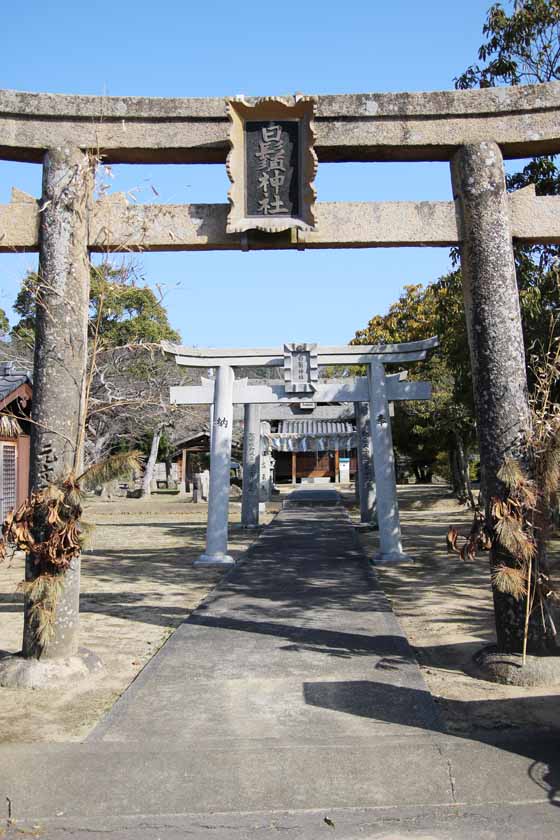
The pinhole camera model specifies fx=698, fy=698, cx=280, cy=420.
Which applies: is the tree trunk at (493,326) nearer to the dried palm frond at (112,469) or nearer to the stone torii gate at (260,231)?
the stone torii gate at (260,231)

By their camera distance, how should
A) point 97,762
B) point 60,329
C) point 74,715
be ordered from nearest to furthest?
point 97,762 → point 74,715 → point 60,329

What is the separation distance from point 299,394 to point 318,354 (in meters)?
1.24

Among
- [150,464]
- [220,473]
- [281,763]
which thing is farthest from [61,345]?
[150,464]

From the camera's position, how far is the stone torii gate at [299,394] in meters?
12.1

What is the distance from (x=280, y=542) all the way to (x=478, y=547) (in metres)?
10.00

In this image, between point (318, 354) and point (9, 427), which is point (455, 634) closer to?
point (318, 354)

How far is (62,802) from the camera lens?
3420 mm

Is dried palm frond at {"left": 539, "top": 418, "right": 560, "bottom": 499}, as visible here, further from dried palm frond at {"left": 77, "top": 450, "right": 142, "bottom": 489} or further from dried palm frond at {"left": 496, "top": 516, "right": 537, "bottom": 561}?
dried palm frond at {"left": 77, "top": 450, "right": 142, "bottom": 489}

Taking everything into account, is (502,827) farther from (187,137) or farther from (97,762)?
(187,137)

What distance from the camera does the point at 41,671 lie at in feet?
17.2

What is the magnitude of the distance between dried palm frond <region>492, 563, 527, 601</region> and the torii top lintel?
8658mm

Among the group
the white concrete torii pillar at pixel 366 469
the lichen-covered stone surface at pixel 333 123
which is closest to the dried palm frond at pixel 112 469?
the lichen-covered stone surface at pixel 333 123

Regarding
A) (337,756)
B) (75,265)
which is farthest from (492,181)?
(337,756)

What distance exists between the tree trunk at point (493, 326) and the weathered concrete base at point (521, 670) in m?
0.12
